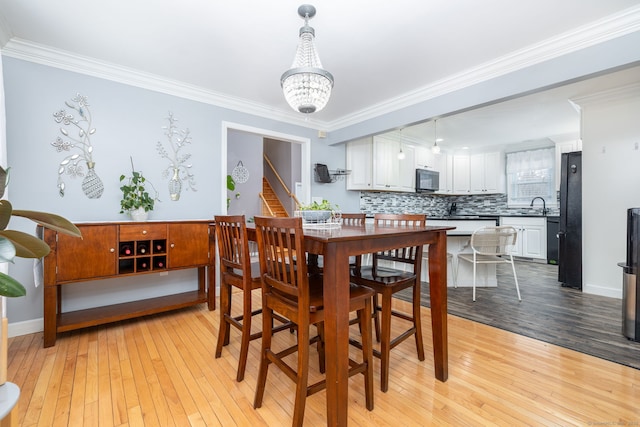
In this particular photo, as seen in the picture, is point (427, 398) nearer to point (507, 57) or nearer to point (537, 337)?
point (537, 337)

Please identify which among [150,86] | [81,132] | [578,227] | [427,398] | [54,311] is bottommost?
[427,398]

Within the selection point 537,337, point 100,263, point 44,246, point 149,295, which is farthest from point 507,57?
point 149,295

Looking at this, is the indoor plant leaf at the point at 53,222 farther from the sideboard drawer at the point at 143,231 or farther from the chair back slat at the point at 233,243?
the sideboard drawer at the point at 143,231

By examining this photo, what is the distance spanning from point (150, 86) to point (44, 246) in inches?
114

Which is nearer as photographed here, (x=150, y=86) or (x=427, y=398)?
(x=427, y=398)

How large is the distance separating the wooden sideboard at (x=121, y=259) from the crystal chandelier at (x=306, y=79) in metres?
1.69

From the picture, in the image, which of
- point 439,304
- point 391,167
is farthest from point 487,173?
point 439,304

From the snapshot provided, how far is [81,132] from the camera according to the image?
8.83 feet

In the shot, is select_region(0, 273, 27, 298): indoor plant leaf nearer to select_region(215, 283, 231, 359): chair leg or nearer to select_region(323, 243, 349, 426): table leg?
select_region(323, 243, 349, 426): table leg

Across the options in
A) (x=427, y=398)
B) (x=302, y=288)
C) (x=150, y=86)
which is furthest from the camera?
(x=150, y=86)

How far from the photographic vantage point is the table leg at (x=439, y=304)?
178cm

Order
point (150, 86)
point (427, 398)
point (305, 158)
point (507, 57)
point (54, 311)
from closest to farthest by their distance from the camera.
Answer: point (427, 398) < point (54, 311) < point (507, 57) < point (150, 86) < point (305, 158)

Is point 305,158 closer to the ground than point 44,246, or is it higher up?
higher up

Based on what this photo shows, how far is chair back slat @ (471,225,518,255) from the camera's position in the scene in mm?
3240
